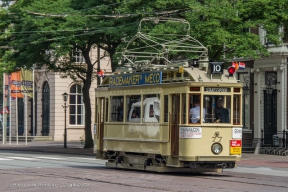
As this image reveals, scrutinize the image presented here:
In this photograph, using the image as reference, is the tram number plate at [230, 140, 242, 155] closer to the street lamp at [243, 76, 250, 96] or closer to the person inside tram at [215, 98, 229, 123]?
the person inside tram at [215, 98, 229, 123]

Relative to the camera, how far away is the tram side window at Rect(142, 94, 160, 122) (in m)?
22.8

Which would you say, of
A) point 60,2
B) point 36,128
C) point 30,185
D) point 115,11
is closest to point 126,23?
point 115,11

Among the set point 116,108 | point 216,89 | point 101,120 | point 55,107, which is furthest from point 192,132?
point 55,107

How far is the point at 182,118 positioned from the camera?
21.7m

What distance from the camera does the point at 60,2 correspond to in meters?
41.1

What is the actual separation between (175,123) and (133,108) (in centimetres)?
238

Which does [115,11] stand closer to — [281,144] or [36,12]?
[36,12]

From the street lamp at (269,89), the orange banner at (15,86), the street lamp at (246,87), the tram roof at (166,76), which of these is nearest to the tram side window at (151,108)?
the tram roof at (166,76)

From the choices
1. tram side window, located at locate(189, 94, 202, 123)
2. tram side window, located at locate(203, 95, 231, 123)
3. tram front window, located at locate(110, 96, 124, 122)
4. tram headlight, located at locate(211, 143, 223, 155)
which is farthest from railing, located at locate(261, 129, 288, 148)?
tram side window, located at locate(189, 94, 202, 123)

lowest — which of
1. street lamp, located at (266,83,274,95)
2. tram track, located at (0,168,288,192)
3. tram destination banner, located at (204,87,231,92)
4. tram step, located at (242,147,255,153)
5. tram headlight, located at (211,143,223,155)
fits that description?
tram step, located at (242,147,255,153)

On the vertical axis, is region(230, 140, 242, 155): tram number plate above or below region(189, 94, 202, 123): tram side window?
below

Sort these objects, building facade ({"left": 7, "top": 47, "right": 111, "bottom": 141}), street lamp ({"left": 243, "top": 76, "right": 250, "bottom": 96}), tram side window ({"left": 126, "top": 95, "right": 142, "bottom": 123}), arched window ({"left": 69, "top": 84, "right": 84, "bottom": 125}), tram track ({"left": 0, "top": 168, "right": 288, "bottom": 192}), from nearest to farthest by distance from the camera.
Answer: tram track ({"left": 0, "top": 168, "right": 288, "bottom": 192}), tram side window ({"left": 126, "top": 95, "right": 142, "bottom": 123}), street lamp ({"left": 243, "top": 76, "right": 250, "bottom": 96}), building facade ({"left": 7, "top": 47, "right": 111, "bottom": 141}), arched window ({"left": 69, "top": 84, "right": 84, "bottom": 125})

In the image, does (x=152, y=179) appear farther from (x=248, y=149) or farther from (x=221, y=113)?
(x=248, y=149)

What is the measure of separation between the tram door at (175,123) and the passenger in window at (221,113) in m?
1.07
